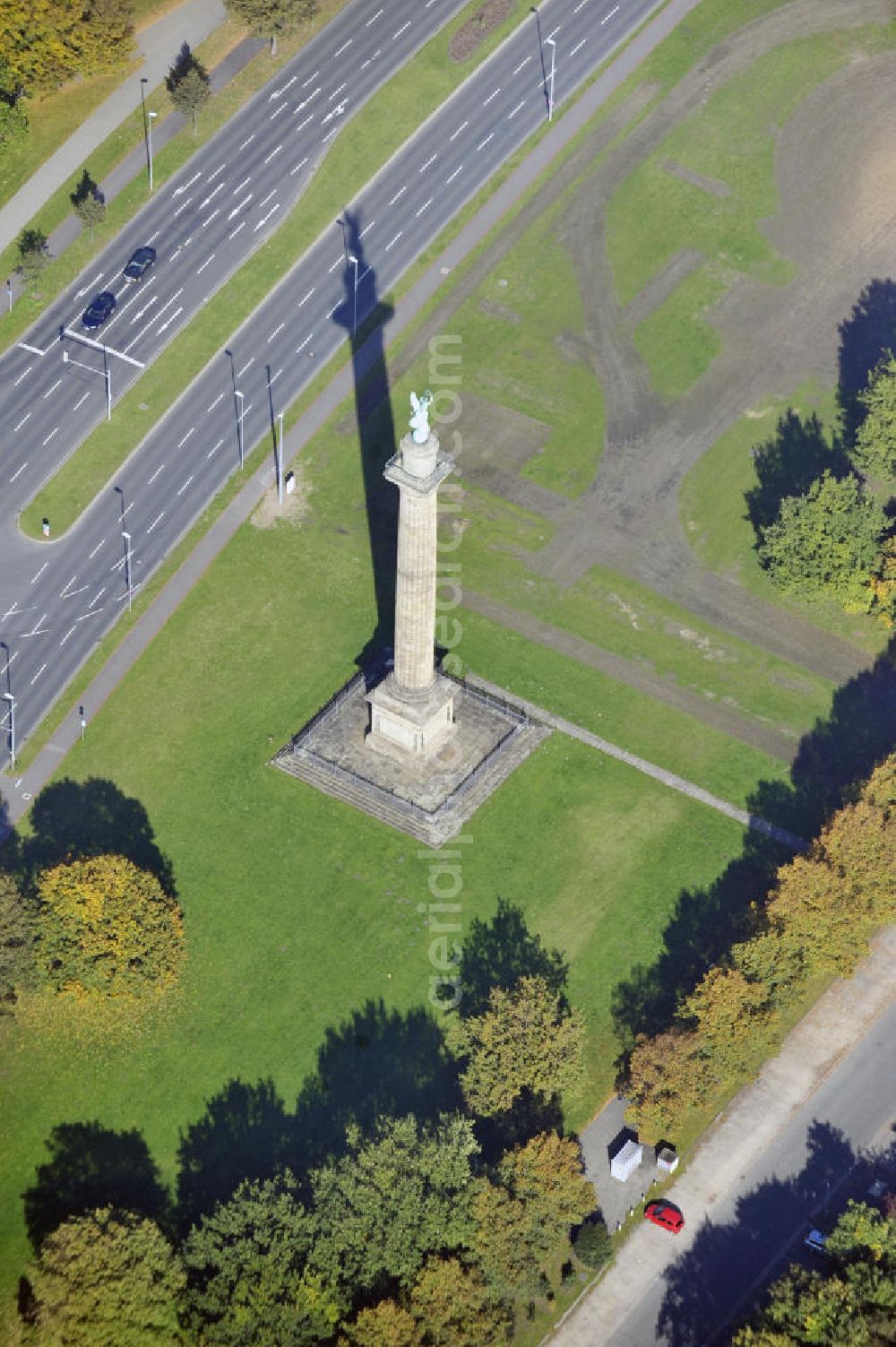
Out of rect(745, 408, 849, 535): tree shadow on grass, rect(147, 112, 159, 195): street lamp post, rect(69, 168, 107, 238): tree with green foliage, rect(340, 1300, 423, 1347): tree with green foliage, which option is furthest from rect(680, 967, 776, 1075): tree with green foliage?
rect(147, 112, 159, 195): street lamp post

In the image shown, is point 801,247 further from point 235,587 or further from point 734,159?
point 235,587

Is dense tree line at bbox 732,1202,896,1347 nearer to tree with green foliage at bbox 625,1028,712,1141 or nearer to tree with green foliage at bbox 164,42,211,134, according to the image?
tree with green foliage at bbox 625,1028,712,1141

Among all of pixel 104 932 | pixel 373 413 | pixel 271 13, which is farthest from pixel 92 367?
pixel 104 932

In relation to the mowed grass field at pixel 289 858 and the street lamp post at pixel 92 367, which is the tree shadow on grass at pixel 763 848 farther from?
the street lamp post at pixel 92 367

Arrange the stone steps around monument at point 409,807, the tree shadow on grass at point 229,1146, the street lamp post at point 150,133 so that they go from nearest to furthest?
the tree shadow on grass at point 229,1146, the stone steps around monument at point 409,807, the street lamp post at point 150,133

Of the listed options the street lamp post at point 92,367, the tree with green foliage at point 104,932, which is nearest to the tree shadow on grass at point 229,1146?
the tree with green foliage at point 104,932

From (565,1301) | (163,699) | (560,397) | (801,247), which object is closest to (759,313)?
(801,247)
